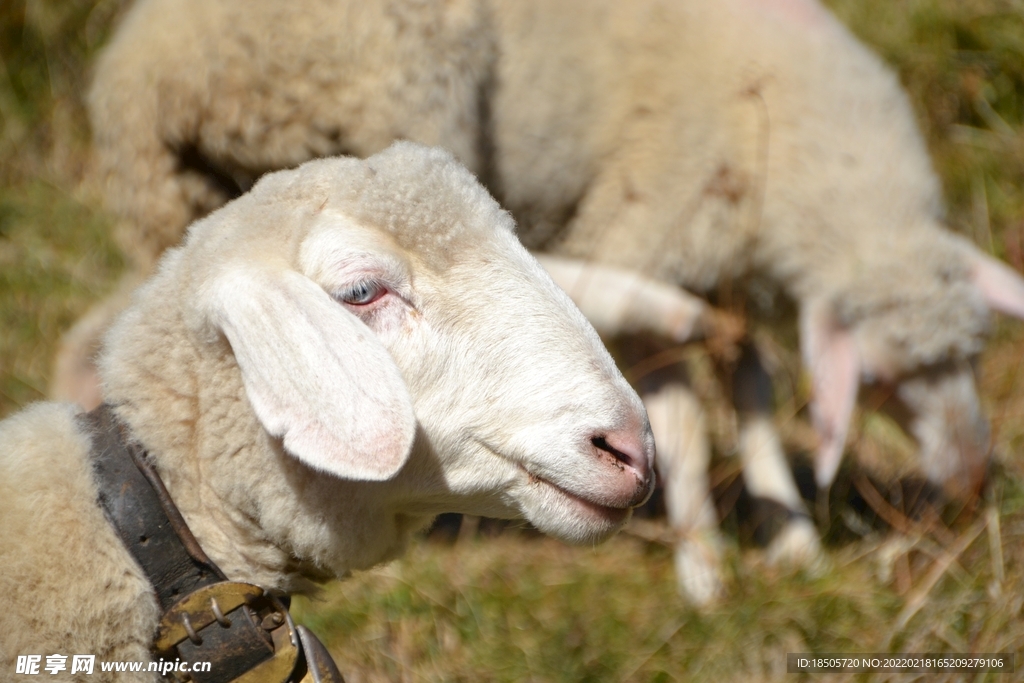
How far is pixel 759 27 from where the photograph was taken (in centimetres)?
354

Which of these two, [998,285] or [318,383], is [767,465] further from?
[318,383]

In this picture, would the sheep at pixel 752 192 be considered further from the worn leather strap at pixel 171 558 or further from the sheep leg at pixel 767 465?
the worn leather strap at pixel 171 558

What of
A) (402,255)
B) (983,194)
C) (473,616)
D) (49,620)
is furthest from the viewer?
(983,194)

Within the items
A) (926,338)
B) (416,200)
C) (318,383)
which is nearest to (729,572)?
(926,338)

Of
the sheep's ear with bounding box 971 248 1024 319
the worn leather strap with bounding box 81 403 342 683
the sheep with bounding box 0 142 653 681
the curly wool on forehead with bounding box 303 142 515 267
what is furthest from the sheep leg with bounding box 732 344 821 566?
the worn leather strap with bounding box 81 403 342 683

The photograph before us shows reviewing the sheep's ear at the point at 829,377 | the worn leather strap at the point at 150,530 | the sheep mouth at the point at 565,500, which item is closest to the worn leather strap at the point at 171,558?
the worn leather strap at the point at 150,530

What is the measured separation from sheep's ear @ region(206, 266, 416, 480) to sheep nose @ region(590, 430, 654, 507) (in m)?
0.37

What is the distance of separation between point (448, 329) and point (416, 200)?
0.81 feet

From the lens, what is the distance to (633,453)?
1.70 meters

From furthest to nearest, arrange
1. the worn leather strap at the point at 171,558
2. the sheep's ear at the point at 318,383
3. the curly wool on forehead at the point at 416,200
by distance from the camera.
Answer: the curly wool on forehead at the point at 416,200
the worn leather strap at the point at 171,558
the sheep's ear at the point at 318,383

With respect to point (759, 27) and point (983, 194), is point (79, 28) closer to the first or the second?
point (759, 27)

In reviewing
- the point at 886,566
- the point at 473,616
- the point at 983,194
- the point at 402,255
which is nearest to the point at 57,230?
the point at 473,616

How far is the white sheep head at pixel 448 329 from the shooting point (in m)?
1.66

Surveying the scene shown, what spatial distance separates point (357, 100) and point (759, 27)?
1.64m
